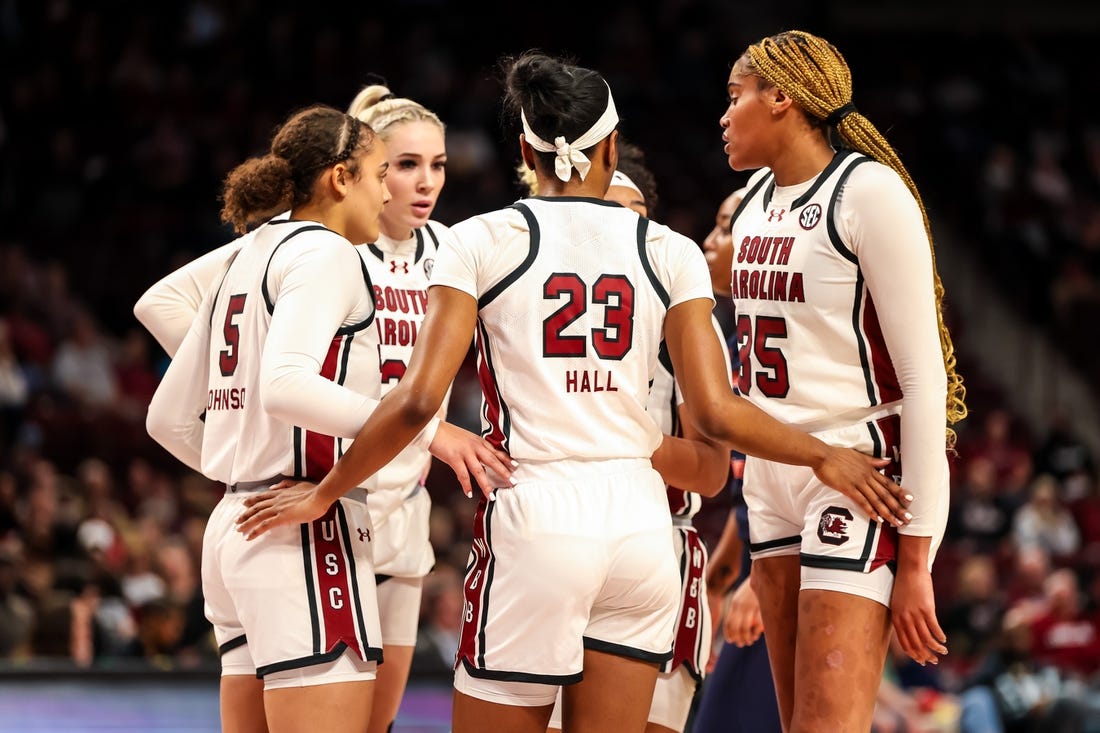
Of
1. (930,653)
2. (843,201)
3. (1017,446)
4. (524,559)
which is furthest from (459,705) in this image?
(1017,446)

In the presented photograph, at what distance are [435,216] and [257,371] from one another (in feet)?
32.5

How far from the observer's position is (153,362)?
1279cm

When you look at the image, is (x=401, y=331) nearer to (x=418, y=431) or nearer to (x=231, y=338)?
(x=231, y=338)

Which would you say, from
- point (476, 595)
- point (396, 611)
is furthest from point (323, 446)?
point (396, 611)

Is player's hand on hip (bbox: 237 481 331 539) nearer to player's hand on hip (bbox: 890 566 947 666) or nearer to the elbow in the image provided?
the elbow

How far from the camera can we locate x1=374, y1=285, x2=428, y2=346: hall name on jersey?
477 centimetres

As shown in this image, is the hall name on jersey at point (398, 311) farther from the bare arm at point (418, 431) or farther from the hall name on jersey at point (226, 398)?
the bare arm at point (418, 431)

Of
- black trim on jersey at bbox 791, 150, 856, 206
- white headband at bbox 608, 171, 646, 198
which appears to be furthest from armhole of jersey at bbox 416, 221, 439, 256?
black trim on jersey at bbox 791, 150, 856, 206

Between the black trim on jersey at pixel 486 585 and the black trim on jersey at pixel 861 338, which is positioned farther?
the black trim on jersey at pixel 861 338

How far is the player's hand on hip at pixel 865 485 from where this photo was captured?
374 centimetres

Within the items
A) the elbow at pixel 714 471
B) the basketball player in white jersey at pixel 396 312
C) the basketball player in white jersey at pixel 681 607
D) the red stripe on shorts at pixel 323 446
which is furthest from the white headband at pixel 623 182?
the red stripe on shorts at pixel 323 446

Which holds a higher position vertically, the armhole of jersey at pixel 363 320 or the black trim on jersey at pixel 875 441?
the armhole of jersey at pixel 363 320

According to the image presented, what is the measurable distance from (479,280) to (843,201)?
1.05 metres

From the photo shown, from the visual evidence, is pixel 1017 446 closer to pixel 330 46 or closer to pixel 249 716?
pixel 330 46
